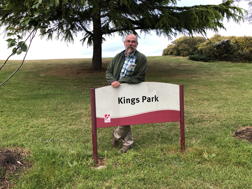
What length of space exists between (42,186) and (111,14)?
8.49m

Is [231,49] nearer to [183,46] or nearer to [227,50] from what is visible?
[227,50]

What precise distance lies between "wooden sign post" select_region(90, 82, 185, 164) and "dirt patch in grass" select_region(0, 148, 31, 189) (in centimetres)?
102

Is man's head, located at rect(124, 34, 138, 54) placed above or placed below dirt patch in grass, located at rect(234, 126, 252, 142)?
above

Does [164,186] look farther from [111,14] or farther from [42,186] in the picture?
[111,14]

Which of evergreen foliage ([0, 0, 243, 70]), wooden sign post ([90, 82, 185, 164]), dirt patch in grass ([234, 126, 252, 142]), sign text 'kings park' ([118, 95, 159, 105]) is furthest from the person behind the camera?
evergreen foliage ([0, 0, 243, 70])

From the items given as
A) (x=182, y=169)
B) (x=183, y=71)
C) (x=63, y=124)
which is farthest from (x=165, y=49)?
→ (x=182, y=169)

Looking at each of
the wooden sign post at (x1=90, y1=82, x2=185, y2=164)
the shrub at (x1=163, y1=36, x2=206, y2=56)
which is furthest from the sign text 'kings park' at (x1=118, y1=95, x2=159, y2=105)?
the shrub at (x1=163, y1=36, x2=206, y2=56)

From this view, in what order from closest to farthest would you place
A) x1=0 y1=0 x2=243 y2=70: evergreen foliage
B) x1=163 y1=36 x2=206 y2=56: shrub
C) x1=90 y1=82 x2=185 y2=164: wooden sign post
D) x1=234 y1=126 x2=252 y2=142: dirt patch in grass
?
x1=90 y1=82 x2=185 y2=164: wooden sign post
x1=234 y1=126 x2=252 y2=142: dirt patch in grass
x1=0 y1=0 x2=243 y2=70: evergreen foliage
x1=163 y1=36 x2=206 y2=56: shrub

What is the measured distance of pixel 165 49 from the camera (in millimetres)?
26469

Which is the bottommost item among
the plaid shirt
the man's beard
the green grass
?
the green grass

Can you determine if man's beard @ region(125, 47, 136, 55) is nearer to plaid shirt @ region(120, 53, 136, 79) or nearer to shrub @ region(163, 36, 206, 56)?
plaid shirt @ region(120, 53, 136, 79)

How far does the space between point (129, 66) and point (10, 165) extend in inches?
86.1

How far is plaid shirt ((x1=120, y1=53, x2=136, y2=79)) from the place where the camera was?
4.61 m

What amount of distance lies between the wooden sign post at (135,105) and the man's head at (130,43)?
1.80ft
